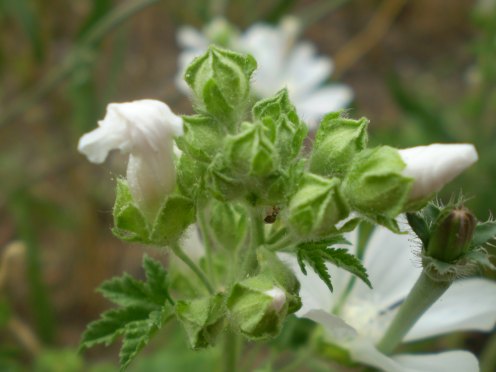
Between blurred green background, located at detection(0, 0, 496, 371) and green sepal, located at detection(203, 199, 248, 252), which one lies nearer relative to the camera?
green sepal, located at detection(203, 199, 248, 252)

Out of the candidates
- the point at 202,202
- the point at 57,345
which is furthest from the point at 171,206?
the point at 57,345

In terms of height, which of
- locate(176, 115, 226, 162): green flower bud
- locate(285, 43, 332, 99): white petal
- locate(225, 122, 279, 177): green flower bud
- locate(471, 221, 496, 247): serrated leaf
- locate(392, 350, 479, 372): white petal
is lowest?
locate(392, 350, 479, 372): white petal

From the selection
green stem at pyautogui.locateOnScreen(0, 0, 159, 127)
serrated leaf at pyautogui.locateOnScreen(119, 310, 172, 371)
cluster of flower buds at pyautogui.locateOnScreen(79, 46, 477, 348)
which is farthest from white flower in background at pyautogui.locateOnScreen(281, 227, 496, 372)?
green stem at pyautogui.locateOnScreen(0, 0, 159, 127)

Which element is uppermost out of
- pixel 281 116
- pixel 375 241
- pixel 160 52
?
pixel 160 52

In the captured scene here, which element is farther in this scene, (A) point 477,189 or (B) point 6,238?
(B) point 6,238

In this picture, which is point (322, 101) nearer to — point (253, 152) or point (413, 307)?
point (413, 307)

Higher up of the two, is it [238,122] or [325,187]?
[238,122]

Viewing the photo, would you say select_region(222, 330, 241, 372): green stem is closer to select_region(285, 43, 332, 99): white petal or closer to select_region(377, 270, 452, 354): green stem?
select_region(377, 270, 452, 354): green stem

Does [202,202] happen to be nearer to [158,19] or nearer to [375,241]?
[375,241]
